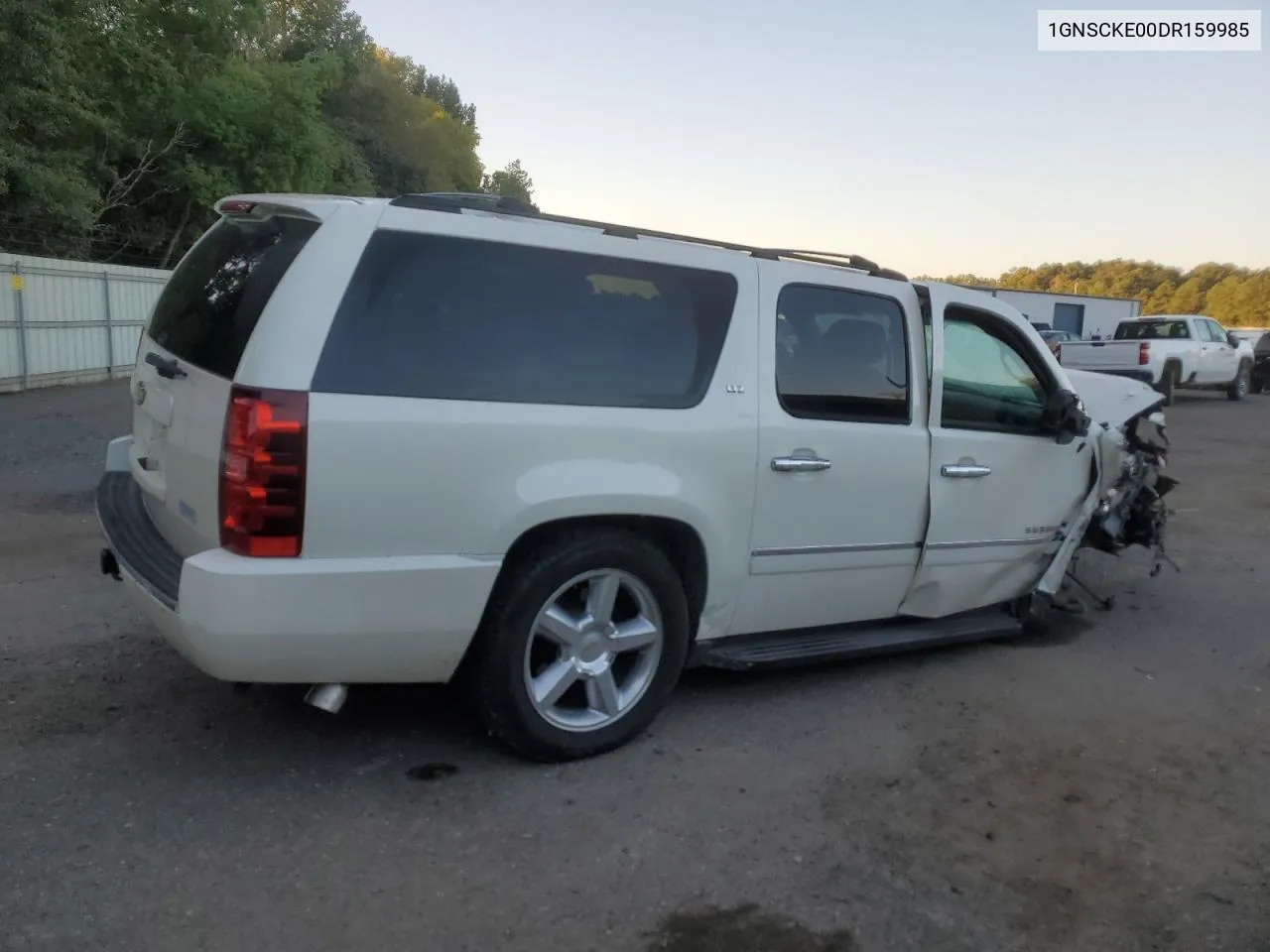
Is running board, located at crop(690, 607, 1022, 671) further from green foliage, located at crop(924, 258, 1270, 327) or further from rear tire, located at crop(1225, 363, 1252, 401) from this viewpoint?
green foliage, located at crop(924, 258, 1270, 327)

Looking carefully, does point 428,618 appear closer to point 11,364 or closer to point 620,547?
point 620,547

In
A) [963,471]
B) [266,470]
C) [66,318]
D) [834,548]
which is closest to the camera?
[266,470]

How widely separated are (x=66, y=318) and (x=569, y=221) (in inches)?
669

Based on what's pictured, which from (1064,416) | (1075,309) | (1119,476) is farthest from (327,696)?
(1075,309)

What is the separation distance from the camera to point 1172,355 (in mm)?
22719

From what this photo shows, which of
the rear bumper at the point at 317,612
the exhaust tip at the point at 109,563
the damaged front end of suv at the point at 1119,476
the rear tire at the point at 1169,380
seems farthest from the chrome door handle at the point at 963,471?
the rear tire at the point at 1169,380

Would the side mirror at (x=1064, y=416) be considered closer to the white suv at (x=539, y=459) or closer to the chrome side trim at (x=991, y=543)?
the white suv at (x=539, y=459)

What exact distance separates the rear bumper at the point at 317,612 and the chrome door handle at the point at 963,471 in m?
2.21

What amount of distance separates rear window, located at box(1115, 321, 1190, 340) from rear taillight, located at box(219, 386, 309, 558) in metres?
23.3

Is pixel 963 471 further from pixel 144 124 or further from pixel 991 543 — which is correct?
pixel 144 124

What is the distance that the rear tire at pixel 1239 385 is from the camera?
81.6ft

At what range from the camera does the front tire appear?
12.1 feet

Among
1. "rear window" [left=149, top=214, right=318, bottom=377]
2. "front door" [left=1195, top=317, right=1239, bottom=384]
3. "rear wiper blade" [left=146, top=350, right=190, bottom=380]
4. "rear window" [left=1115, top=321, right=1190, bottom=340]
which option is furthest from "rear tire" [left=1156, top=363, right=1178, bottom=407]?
"rear wiper blade" [left=146, top=350, right=190, bottom=380]

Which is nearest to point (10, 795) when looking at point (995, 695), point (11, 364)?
point (995, 695)
